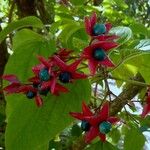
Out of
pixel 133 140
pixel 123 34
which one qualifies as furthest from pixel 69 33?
pixel 133 140

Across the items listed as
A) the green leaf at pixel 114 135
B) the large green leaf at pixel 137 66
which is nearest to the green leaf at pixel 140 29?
the large green leaf at pixel 137 66

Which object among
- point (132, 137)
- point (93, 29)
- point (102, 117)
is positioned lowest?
point (132, 137)

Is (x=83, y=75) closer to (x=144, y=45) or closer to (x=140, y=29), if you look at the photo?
(x=144, y=45)

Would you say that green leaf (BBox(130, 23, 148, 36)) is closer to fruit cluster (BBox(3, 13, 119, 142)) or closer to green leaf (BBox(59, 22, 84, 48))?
green leaf (BBox(59, 22, 84, 48))

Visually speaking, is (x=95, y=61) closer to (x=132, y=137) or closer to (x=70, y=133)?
(x=132, y=137)

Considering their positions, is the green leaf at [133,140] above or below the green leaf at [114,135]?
above

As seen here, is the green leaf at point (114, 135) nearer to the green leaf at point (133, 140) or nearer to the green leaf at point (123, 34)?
the green leaf at point (133, 140)

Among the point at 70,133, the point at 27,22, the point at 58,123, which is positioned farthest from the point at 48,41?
the point at 70,133

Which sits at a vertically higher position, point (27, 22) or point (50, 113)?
point (27, 22)

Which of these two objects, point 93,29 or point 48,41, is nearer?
point 93,29
